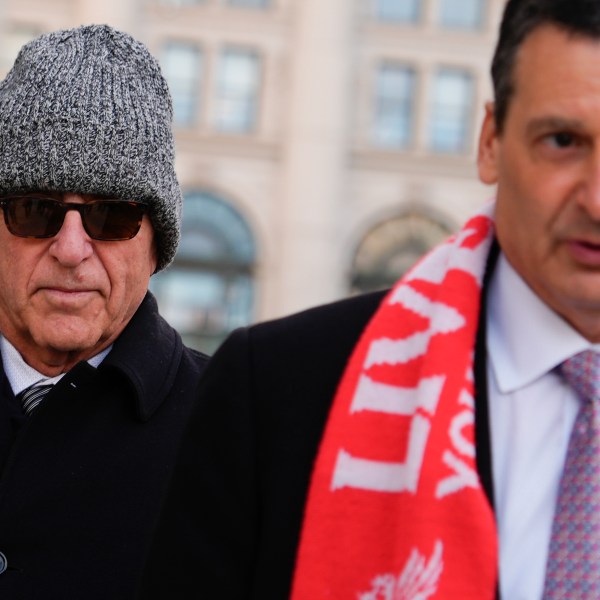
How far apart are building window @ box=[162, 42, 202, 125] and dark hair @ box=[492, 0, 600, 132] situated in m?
27.8

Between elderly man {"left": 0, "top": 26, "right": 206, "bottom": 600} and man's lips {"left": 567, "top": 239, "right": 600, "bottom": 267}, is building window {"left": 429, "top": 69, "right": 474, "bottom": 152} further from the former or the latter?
man's lips {"left": 567, "top": 239, "right": 600, "bottom": 267}

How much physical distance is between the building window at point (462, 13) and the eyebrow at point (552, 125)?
28963mm

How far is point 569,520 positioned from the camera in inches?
77.1

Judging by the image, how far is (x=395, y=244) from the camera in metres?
30.6

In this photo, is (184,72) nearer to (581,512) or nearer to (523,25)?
(523,25)

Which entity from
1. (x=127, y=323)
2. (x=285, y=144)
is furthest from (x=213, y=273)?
(x=127, y=323)

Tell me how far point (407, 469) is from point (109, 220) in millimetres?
1422

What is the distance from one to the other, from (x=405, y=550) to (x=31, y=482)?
1.38 meters

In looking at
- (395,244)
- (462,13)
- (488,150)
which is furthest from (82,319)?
(462,13)

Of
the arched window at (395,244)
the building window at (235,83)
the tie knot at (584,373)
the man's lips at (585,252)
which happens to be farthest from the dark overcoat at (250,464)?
the building window at (235,83)

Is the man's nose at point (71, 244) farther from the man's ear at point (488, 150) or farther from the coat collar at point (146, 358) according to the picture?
the man's ear at point (488, 150)

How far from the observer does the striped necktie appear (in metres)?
3.23

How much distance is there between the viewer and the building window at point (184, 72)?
1172 inches

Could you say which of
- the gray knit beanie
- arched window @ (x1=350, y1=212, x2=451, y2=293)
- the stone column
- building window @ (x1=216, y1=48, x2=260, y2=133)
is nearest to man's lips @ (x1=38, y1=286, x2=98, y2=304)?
the gray knit beanie
